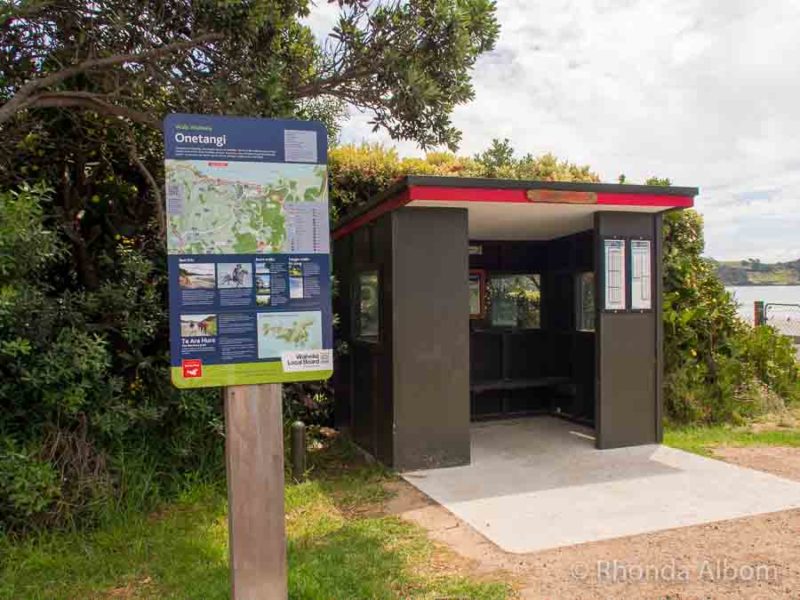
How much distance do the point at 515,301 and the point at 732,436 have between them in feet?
9.55

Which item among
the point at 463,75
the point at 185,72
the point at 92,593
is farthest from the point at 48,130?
the point at 92,593

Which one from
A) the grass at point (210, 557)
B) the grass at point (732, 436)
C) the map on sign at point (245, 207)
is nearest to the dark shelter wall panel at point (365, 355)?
the grass at point (210, 557)

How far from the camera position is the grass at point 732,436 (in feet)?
22.0

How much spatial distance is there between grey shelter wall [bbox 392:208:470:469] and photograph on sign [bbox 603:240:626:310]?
58.7 inches

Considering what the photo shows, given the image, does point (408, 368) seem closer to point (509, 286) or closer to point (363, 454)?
point (363, 454)

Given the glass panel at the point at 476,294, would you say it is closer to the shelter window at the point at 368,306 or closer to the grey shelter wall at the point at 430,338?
the shelter window at the point at 368,306

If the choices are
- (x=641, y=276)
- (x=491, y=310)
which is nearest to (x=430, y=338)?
(x=641, y=276)

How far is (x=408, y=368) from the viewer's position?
5578 millimetres

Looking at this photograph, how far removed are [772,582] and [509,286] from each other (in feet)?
16.7

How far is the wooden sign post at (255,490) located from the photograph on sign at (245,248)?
130mm

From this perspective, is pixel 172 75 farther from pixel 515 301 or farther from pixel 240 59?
pixel 515 301

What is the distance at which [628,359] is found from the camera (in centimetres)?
629

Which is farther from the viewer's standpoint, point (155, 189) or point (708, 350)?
point (708, 350)

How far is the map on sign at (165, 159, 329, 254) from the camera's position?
271 cm
